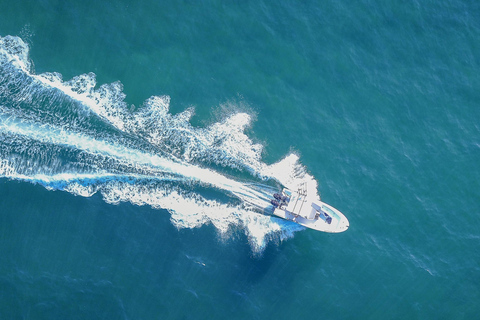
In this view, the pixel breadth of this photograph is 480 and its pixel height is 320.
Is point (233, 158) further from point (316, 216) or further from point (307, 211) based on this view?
point (316, 216)

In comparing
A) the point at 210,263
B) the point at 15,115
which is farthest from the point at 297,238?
the point at 15,115

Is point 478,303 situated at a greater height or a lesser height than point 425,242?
lesser

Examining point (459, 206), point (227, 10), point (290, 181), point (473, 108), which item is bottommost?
point (290, 181)

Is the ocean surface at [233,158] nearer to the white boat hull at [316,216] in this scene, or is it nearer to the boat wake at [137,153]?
the boat wake at [137,153]

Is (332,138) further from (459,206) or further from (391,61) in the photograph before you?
(459,206)

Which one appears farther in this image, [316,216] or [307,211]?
[316,216]

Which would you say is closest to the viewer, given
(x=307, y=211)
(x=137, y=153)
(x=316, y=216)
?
(x=307, y=211)

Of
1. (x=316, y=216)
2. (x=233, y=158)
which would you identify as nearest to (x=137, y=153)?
(x=233, y=158)

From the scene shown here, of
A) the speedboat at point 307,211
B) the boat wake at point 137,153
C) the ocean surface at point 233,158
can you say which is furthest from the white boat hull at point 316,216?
the boat wake at point 137,153
